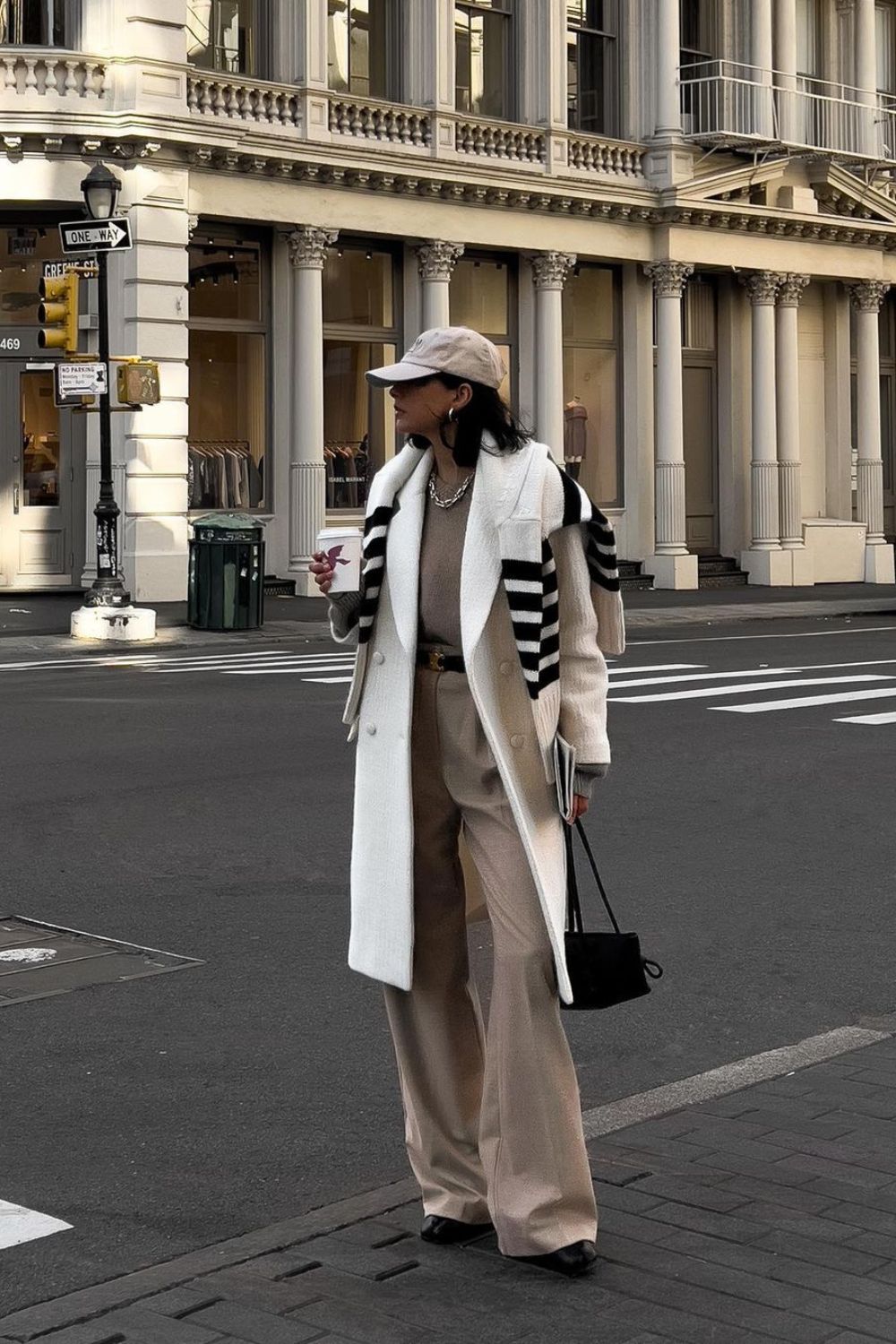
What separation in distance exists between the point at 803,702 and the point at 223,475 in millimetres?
14346

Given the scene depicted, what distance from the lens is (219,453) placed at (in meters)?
29.6

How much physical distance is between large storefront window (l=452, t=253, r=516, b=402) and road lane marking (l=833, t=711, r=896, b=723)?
17.6 meters

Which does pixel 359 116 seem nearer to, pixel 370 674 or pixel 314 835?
pixel 314 835

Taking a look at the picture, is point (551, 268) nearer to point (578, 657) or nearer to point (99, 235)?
point (99, 235)

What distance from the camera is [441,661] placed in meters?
4.75

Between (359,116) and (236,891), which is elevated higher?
(359,116)

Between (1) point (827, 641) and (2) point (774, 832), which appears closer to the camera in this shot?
(2) point (774, 832)

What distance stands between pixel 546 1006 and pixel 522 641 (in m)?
0.79

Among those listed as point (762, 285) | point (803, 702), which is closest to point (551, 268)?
point (762, 285)

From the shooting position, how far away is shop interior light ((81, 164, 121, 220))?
75.6 feet

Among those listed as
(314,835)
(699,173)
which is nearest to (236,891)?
(314,835)

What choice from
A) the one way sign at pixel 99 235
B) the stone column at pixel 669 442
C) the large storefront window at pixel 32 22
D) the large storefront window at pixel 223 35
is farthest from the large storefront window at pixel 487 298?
the one way sign at pixel 99 235

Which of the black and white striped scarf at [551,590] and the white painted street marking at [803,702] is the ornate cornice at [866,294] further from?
the black and white striped scarf at [551,590]

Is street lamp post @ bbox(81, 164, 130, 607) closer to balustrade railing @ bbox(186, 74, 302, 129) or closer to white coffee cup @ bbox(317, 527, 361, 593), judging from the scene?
balustrade railing @ bbox(186, 74, 302, 129)
